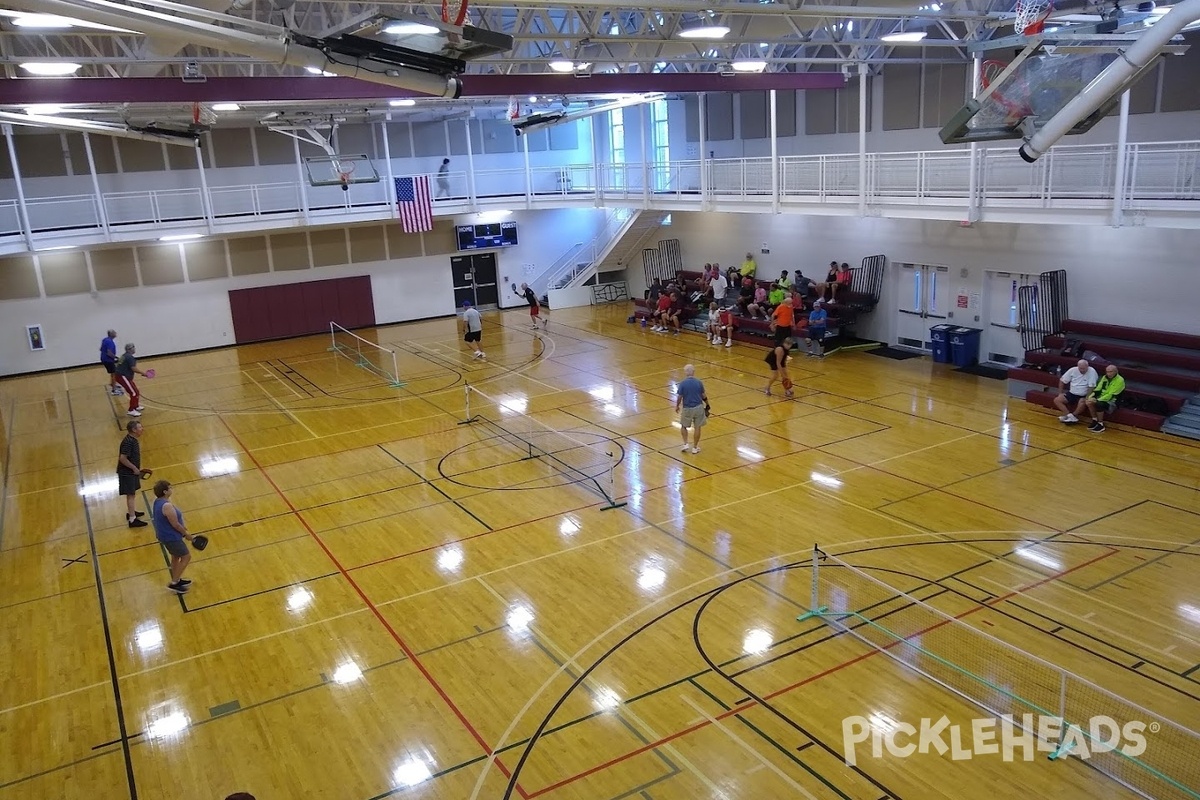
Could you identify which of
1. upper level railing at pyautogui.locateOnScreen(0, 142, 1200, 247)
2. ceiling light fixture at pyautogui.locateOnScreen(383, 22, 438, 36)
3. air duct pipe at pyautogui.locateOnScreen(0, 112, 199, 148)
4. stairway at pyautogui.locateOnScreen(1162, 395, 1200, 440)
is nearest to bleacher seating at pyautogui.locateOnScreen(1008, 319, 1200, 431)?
stairway at pyautogui.locateOnScreen(1162, 395, 1200, 440)

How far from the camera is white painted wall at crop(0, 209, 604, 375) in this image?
25859 mm

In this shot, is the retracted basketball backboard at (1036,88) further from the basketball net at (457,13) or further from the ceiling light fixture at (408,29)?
the ceiling light fixture at (408,29)

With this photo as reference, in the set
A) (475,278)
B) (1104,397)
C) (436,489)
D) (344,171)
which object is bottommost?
(436,489)

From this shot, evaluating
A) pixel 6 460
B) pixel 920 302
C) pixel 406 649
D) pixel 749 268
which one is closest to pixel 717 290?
pixel 749 268

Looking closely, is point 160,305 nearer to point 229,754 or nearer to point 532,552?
point 532,552

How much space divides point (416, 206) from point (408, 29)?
2117 centimetres

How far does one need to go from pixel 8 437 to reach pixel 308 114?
10.9 metres

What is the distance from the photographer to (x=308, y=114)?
23.7 m

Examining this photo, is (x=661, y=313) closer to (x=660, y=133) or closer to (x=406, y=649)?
(x=660, y=133)

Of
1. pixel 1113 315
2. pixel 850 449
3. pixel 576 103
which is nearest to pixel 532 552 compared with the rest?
pixel 850 449

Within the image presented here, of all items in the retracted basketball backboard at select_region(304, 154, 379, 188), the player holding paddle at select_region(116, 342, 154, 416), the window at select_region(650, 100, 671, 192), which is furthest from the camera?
the window at select_region(650, 100, 671, 192)

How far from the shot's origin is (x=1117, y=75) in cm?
825

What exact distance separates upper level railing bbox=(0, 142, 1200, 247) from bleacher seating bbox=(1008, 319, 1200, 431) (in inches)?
115

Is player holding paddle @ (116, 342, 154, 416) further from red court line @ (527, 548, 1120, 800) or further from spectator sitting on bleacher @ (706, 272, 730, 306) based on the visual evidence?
red court line @ (527, 548, 1120, 800)
